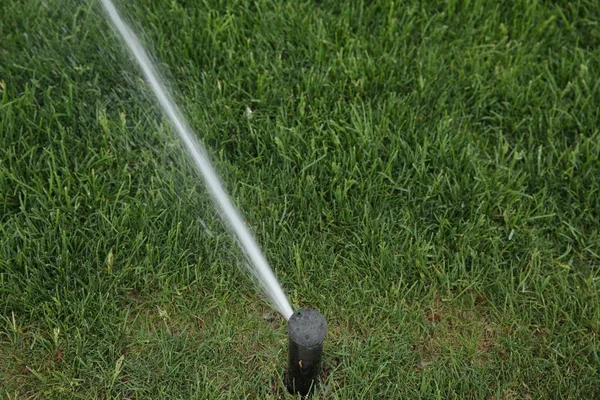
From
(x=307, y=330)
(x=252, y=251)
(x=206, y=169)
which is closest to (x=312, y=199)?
(x=252, y=251)

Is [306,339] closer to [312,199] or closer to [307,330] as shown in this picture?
[307,330]

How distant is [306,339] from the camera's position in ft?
7.16

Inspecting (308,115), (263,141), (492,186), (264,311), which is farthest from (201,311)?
(492,186)

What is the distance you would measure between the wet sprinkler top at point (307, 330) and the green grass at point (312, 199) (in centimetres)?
47

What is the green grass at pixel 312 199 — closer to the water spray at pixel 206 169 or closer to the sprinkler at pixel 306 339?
the water spray at pixel 206 169

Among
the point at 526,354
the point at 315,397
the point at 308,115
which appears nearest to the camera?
the point at 315,397

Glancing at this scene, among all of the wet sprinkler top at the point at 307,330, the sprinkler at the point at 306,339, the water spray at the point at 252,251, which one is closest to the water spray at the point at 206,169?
the water spray at the point at 252,251

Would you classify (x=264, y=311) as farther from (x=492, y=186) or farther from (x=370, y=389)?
(x=492, y=186)

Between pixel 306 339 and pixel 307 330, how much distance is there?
0.08 ft

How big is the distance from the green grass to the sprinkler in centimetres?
30

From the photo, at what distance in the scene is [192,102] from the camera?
3.36m

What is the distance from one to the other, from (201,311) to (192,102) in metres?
1.02

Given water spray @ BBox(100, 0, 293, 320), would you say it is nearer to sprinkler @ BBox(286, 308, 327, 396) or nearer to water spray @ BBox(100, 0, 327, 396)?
water spray @ BBox(100, 0, 327, 396)

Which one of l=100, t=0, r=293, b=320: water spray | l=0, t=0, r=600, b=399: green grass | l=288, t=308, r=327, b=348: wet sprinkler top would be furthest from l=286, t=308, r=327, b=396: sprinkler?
l=100, t=0, r=293, b=320: water spray
